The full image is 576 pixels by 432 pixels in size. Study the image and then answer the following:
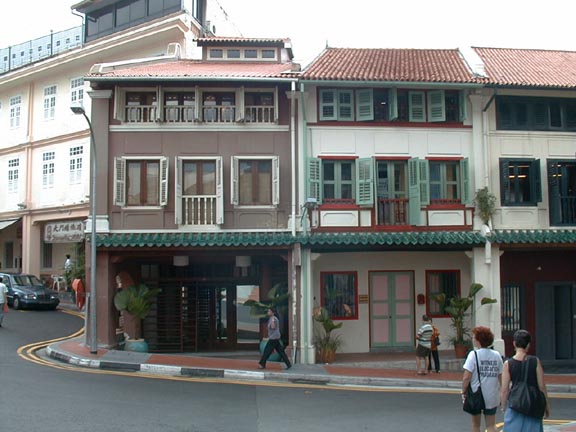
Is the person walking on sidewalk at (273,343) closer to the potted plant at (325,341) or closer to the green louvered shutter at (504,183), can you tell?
the potted plant at (325,341)

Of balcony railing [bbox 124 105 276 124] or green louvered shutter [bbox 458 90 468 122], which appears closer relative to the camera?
balcony railing [bbox 124 105 276 124]

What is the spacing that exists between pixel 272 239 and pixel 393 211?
3685 millimetres

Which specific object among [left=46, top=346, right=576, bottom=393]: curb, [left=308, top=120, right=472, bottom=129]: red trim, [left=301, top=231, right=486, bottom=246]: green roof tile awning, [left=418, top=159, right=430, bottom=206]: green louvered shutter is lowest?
[left=46, top=346, right=576, bottom=393]: curb

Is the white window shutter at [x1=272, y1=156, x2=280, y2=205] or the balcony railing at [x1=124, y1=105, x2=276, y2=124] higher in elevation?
the balcony railing at [x1=124, y1=105, x2=276, y2=124]

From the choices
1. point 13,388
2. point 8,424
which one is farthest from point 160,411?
point 13,388

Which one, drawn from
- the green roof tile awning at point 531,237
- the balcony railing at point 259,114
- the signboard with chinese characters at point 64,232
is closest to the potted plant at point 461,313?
the green roof tile awning at point 531,237

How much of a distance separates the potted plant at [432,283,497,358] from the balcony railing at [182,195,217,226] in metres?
6.99

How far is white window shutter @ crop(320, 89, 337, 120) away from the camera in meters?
18.2

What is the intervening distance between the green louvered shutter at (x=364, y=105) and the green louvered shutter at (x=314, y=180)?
1.87 m

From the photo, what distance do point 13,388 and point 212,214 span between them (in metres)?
7.41

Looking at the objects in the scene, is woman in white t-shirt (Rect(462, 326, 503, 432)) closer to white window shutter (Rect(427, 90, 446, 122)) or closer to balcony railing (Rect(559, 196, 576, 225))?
white window shutter (Rect(427, 90, 446, 122))

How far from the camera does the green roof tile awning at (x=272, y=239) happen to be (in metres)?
17.0

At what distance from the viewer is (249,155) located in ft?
59.0

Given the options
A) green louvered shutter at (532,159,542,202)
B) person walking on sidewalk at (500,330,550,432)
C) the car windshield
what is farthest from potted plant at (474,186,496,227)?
the car windshield
